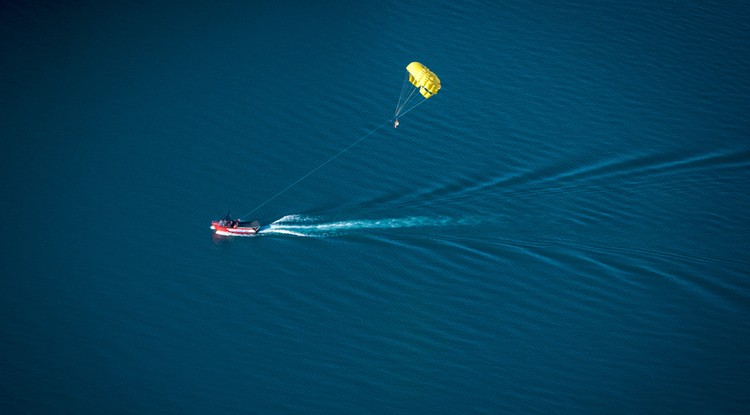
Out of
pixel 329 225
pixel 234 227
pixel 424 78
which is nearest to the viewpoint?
pixel 234 227

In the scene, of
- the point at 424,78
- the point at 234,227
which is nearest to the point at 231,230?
the point at 234,227

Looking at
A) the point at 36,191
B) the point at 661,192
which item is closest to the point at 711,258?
the point at 661,192

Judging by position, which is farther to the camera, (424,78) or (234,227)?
(424,78)

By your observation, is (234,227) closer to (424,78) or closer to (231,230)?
(231,230)

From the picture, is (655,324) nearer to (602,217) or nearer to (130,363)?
(602,217)

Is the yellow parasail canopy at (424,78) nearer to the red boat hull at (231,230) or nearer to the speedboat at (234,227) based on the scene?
the speedboat at (234,227)

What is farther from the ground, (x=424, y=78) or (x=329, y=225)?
(x=424, y=78)

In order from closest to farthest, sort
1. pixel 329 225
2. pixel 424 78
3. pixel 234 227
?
pixel 234 227 → pixel 329 225 → pixel 424 78
